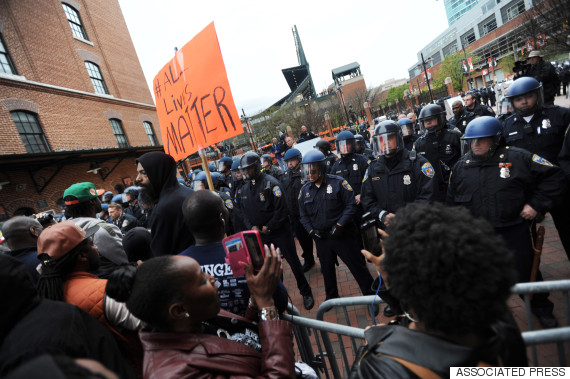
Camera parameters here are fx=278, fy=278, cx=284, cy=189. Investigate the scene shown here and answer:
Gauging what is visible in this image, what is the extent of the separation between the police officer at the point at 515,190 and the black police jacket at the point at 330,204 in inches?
54.6

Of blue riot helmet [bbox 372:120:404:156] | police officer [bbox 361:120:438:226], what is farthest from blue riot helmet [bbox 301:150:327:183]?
blue riot helmet [bbox 372:120:404:156]

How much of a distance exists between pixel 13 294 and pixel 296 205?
4530 millimetres

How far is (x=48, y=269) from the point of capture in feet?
5.88

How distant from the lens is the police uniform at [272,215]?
4270 mm

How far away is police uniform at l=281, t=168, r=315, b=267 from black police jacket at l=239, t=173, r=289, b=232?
90 centimetres

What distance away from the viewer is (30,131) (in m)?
12.1

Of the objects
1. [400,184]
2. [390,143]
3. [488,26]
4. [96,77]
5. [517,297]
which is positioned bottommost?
[517,297]

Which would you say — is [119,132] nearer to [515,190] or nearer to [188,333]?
[188,333]

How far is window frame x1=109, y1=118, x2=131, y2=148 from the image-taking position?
56.1 ft

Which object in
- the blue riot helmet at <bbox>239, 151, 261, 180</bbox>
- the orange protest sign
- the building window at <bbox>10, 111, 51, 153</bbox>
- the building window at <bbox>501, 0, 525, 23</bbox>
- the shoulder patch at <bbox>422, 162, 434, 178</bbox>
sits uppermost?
the building window at <bbox>501, 0, 525, 23</bbox>

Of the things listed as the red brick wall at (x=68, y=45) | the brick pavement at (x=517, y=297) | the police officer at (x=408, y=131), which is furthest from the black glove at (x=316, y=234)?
the red brick wall at (x=68, y=45)

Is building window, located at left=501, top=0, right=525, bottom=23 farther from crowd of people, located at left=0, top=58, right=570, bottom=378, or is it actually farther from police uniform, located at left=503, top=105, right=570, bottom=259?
crowd of people, located at left=0, top=58, right=570, bottom=378

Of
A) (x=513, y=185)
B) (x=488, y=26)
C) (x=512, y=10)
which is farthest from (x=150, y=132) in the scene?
(x=488, y=26)

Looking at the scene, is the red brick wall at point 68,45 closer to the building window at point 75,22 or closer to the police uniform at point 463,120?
the building window at point 75,22
